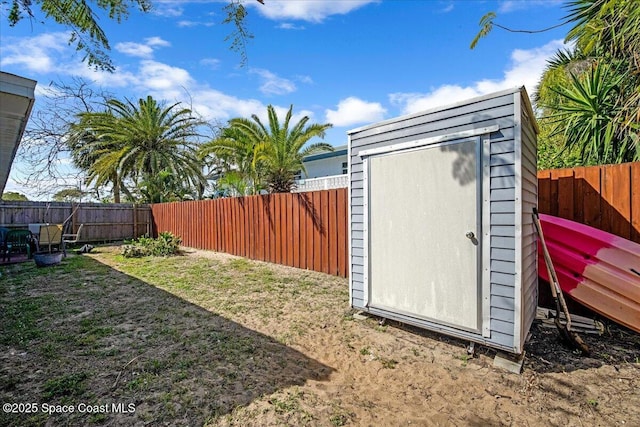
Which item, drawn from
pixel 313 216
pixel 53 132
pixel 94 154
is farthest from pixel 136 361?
pixel 53 132

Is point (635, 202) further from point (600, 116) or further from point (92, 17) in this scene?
point (92, 17)

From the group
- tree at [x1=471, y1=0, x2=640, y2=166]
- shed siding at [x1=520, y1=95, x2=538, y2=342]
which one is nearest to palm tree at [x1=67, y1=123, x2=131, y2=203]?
shed siding at [x1=520, y1=95, x2=538, y2=342]

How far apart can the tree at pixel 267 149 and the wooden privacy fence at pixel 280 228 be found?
0.82m

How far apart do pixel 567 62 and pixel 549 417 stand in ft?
24.9

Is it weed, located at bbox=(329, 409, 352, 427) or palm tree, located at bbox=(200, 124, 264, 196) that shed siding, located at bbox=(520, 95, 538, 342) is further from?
palm tree, located at bbox=(200, 124, 264, 196)

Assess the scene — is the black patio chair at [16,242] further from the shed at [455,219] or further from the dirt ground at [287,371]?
the shed at [455,219]

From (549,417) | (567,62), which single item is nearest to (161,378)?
(549,417)

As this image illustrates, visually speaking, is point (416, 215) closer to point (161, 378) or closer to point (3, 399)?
point (161, 378)

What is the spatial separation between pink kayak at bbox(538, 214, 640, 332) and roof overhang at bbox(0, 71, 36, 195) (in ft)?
15.0

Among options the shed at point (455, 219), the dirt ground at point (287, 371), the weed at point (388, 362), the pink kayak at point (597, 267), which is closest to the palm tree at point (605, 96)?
the pink kayak at point (597, 267)

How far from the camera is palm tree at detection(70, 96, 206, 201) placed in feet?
40.3

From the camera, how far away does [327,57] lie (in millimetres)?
7043

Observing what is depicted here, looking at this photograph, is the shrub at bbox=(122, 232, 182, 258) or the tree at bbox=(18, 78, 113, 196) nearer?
the shrub at bbox=(122, 232, 182, 258)

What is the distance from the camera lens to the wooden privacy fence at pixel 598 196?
3121 mm
